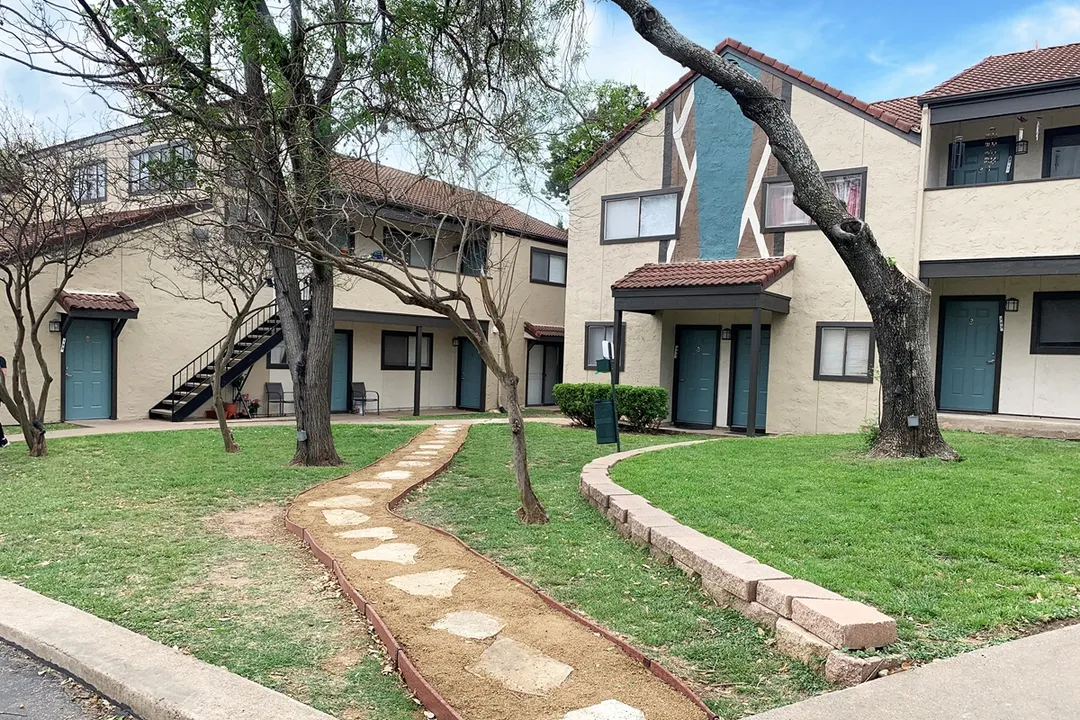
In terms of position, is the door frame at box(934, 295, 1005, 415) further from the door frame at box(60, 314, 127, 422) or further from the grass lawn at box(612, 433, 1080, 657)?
the door frame at box(60, 314, 127, 422)

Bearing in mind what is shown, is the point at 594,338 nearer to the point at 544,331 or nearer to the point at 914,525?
the point at 544,331

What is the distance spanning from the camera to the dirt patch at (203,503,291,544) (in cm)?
600

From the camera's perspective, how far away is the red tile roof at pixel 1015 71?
11680mm

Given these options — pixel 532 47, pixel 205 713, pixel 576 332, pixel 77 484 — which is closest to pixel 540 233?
pixel 576 332

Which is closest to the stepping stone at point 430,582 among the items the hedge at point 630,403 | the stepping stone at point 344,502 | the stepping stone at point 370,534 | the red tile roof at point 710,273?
the stepping stone at point 370,534

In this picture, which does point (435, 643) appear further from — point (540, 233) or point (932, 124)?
point (540, 233)

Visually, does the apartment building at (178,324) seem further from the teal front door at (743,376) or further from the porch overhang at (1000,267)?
the porch overhang at (1000,267)

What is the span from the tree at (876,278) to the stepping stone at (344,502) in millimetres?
5866

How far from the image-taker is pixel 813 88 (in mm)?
13820

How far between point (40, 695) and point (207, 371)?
13880 mm

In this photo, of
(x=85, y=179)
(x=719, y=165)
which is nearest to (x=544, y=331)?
(x=719, y=165)

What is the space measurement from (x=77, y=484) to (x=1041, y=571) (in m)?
9.00

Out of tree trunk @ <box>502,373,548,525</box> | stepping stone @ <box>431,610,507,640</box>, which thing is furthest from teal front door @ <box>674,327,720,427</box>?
stepping stone @ <box>431,610,507,640</box>

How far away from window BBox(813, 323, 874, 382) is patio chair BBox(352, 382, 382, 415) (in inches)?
443
